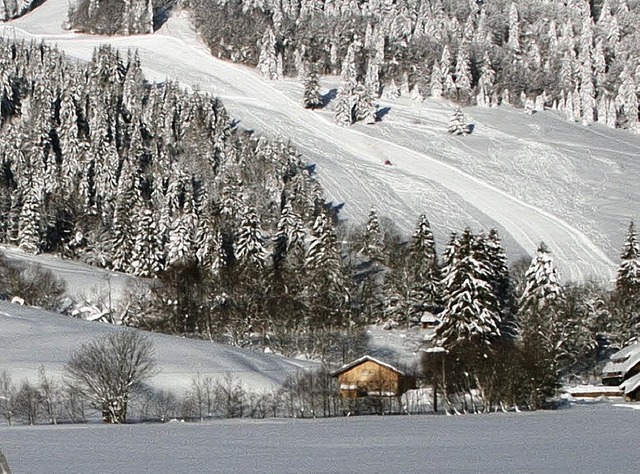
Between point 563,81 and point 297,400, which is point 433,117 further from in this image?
point 297,400

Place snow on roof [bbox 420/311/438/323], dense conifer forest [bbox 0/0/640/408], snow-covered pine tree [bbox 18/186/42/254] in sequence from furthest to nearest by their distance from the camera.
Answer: snow-covered pine tree [bbox 18/186/42/254] < snow on roof [bbox 420/311/438/323] < dense conifer forest [bbox 0/0/640/408]

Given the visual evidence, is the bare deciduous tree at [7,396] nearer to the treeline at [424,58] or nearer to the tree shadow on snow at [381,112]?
the tree shadow on snow at [381,112]

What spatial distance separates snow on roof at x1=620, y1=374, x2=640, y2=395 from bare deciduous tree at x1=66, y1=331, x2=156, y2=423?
96.1 feet

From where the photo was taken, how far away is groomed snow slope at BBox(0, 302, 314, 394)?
5391 centimetres

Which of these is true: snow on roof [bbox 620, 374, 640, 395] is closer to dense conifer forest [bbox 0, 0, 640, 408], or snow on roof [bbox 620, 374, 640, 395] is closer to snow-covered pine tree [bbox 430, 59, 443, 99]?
dense conifer forest [bbox 0, 0, 640, 408]

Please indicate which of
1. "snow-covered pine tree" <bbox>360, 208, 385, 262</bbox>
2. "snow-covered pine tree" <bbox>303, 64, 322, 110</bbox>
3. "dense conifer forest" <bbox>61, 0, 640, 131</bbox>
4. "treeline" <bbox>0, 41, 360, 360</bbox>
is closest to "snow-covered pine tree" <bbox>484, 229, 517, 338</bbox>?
"treeline" <bbox>0, 41, 360, 360</bbox>

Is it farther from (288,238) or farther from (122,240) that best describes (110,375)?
(122,240)

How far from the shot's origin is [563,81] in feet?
564

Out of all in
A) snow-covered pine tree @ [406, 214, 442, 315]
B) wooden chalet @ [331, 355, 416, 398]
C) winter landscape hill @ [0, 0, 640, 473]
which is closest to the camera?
winter landscape hill @ [0, 0, 640, 473]

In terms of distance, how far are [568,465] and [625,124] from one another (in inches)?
5688

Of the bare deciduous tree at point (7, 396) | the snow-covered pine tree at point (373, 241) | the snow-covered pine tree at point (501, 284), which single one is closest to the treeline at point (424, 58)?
the snow-covered pine tree at point (373, 241)

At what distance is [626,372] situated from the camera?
58.2m

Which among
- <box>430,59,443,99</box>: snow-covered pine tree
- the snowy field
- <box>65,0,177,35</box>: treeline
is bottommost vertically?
the snowy field

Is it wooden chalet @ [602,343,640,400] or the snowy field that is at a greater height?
wooden chalet @ [602,343,640,400]
